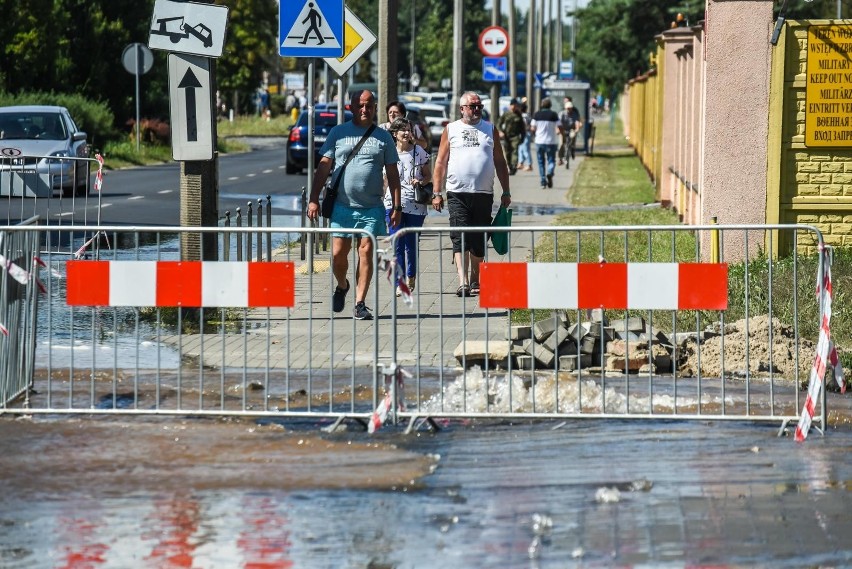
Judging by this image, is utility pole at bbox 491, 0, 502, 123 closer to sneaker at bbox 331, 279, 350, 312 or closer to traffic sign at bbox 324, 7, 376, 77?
traffic sign at bbox 324, 7, 376, 77

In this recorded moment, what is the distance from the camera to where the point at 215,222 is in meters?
13.1

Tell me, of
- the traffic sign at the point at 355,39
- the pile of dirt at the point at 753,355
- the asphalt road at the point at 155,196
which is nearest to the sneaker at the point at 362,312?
the pile of dirt at the point at 753,355

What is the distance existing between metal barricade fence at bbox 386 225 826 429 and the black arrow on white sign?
2.13 metres

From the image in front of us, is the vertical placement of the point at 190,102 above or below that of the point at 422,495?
above

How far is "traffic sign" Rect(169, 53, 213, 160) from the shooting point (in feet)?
41.1

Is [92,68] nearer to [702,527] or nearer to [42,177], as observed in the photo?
[42,177]

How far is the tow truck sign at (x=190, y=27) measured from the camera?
12.2 metres

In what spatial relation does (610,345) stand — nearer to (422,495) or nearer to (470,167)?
(422,495)

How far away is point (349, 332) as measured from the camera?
12.1 meters

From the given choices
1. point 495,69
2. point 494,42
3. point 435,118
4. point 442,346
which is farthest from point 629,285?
point 435,118

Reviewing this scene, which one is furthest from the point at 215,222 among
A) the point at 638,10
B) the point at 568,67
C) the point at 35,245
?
the point at 568,67

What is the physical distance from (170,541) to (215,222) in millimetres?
6826

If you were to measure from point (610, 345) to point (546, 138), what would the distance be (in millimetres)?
22144

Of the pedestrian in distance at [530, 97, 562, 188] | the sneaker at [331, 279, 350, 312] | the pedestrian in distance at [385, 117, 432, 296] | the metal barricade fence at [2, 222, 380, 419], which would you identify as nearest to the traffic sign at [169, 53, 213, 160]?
the metal barricade fence at [2, 222, 380, 419]
